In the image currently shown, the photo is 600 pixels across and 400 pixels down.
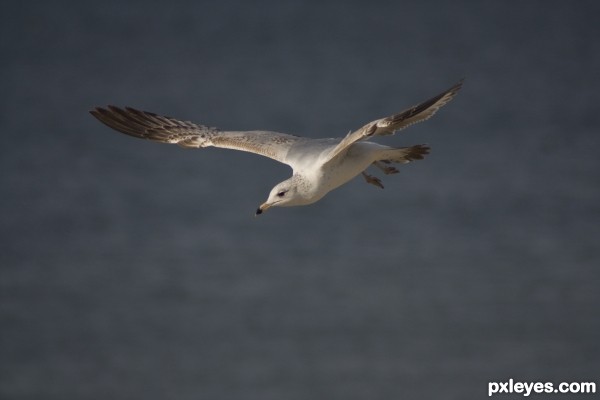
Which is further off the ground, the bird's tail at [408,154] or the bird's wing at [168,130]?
the bird's wing at [168,130]

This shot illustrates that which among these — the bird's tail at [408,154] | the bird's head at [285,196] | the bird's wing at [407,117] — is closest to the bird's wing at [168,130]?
the bird's tail at [408,154]

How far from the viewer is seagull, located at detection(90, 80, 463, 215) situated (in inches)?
364

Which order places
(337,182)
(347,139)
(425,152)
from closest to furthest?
(347,139), (337,182), (425,152)

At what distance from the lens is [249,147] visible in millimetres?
11031

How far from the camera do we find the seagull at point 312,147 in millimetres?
9242

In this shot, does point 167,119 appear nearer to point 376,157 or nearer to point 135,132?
point 135,132

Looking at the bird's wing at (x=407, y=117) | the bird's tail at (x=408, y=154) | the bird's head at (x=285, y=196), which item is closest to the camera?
the bird's wing at (x=407, y=117)

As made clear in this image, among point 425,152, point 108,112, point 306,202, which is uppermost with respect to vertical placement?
point 108,112

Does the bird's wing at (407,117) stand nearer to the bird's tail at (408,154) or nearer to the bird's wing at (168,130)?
the bird's tail at (408,154)

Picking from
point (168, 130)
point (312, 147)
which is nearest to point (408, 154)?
point (312, 147)

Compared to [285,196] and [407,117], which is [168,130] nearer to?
[285,196]

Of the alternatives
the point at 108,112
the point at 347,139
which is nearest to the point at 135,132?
the point at 108,112

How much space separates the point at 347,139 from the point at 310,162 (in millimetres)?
897

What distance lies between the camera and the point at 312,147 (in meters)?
10.4
